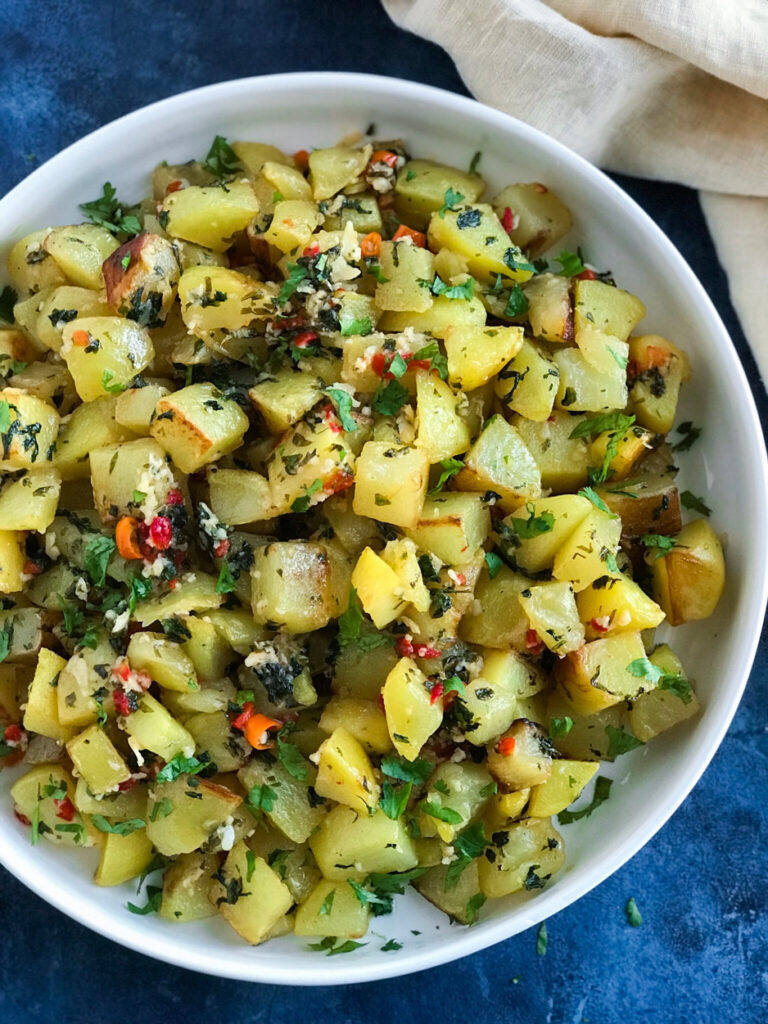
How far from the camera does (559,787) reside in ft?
6.00

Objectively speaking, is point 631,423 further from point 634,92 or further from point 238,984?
point 238,984

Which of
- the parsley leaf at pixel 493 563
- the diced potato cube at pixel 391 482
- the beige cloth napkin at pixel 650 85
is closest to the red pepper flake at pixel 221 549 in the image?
the diced potato cube at pixel 391 482

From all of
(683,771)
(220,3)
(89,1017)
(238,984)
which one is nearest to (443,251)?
(220,3)

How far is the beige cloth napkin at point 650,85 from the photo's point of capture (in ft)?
6.88

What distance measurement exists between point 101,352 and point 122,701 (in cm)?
62

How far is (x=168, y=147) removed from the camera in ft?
6.91

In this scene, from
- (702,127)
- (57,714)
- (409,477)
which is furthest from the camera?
(702,127)

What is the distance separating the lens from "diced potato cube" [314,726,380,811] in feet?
5.65

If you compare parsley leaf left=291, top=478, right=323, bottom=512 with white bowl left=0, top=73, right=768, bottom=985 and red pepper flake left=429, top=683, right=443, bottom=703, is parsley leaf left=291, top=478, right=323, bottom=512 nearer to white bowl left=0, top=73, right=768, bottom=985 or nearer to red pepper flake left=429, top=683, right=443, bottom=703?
red pepper flake left=429, top=683, right=443, bottom=703

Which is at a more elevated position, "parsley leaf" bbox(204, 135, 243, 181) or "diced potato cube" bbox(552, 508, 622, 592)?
"parsley leaf" bbox(204, 135, 243, 181)

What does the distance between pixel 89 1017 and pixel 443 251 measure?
1.80 metres

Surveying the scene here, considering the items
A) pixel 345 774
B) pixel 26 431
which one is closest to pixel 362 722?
pixel 345 774

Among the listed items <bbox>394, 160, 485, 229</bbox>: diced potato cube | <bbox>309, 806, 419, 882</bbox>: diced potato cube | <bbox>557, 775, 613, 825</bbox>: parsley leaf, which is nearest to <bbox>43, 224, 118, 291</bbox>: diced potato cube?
<bbox>394, 160, 485, 229</bbox>: diced potato cube

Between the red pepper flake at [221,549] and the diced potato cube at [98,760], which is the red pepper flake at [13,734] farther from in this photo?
the red pepper flake at [221,549]
